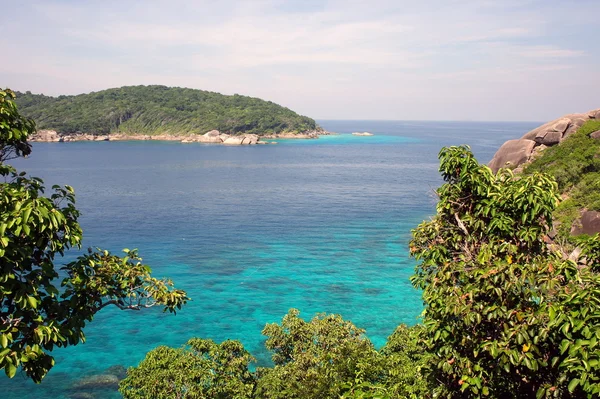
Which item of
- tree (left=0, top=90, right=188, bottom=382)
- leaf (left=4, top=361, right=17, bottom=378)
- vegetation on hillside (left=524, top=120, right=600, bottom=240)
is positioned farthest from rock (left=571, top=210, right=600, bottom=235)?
leaf (left=4, top=361, right=17, bottom=378)

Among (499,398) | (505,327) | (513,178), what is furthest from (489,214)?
(499,398)

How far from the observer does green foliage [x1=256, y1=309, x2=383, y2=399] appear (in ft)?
44.5

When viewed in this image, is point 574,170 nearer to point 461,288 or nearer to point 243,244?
point 243,244

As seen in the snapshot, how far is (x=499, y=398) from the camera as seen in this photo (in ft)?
31.4

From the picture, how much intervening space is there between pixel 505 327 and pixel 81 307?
9.38m

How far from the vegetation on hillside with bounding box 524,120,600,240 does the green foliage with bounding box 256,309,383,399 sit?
32.1 metres

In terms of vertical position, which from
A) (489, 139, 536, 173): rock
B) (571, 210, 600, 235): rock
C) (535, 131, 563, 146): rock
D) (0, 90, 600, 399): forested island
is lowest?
(571, 210, 600, 235): rock

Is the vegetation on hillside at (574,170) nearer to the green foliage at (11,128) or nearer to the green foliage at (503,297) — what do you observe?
the green foliage at (503,297)

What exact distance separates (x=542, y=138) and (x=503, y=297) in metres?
68.9

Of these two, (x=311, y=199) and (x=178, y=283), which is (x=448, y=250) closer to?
(x=178, y=283)

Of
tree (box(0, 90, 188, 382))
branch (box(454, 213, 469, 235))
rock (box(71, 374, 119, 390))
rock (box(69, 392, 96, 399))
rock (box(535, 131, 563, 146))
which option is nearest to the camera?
tree (box(0, 90, 188, 382))

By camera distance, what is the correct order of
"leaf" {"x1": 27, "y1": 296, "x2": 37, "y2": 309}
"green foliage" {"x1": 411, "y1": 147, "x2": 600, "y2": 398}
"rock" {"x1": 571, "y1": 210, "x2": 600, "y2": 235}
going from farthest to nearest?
"rock" {"x1": 571, "y1": 210, "x2": 600, "y2": 235}, "leaf" {"x1": 27, "y1": 296, "x2": 37, "y2": 309}, "green foliage" {"x1": 411, "y1": 147, "x2": 600, "y2": 398}

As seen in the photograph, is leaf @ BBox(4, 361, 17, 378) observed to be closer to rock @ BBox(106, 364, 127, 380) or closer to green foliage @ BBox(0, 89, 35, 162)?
green foliage @ BBox(0, 89, 35, 162)

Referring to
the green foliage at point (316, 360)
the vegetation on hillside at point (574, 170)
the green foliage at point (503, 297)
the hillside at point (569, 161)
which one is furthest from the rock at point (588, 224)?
the green foliage at point (503, 297)
